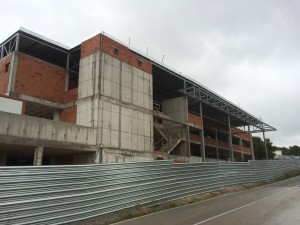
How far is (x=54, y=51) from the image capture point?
33.2 meters

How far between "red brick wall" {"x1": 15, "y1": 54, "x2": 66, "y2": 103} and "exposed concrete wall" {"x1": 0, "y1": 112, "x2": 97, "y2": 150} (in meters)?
7.16

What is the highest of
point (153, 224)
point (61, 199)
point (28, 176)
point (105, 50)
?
point (105, 50)

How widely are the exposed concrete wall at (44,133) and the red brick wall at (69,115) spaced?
151 inches

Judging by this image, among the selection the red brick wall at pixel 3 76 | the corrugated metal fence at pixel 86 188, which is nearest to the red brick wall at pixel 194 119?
the corrugated metal fence at pixel 86 188

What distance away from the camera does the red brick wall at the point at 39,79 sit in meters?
28.6

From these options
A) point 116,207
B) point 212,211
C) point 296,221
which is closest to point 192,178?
point 212,211

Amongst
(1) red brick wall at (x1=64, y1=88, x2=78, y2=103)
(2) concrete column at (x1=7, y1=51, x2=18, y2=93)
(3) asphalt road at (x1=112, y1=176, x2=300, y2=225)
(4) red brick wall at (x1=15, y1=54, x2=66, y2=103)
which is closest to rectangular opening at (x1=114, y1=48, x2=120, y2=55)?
(1) red brick wall at (x1=64, y1=88, x2=78, y2=103)

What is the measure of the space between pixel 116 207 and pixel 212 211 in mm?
4353

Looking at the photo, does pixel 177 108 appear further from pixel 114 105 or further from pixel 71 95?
pixel 71 95

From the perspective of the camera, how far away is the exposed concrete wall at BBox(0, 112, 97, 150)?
2061cm

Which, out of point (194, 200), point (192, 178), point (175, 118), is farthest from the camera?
point (175, 118)

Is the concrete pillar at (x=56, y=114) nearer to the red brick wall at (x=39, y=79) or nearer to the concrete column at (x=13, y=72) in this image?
the red brick wall at (x=39, y=79)

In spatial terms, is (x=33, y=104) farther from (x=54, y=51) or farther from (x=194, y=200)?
(x=194, y=200)

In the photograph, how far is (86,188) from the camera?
12477mm
